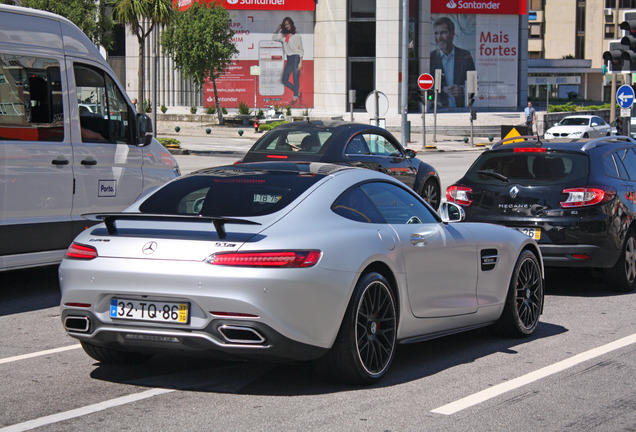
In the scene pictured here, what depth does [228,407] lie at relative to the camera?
18.0 feet

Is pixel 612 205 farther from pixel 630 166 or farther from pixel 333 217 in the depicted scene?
pixel 333 217

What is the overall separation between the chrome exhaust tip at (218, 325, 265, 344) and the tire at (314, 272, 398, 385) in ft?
1.83

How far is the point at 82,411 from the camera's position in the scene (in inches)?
212

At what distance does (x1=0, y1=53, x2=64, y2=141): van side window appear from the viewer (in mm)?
9070

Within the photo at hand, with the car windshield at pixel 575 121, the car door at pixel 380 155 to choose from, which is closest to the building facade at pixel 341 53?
the car windshield at pixel 575 121

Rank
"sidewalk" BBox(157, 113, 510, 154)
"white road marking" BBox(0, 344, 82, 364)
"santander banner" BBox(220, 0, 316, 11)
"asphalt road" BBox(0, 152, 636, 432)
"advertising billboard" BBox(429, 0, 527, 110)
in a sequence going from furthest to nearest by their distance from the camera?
"advertising billboard" BBox(429, 0, 527, 110) < "santander banner" BBox(220, 0, 316, 11) < "sidewalk" BBox(157, 113, 510, 154) < "white road marking" BBox(0, 344, 82, 364) < "asphalt road" BBox(0, 152, 636, 432)

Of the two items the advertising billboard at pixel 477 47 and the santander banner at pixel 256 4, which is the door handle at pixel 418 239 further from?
the advertising billboard at pixel 477 47

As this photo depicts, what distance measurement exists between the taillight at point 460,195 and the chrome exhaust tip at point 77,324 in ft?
18.8

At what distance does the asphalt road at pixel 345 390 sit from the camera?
5234 mm

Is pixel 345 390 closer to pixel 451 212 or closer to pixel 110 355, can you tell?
pixel 110 355

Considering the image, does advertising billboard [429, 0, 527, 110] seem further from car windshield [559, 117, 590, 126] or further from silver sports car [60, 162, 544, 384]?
silver sports car [60, 162, 544, 384]

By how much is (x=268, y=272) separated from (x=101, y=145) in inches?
205

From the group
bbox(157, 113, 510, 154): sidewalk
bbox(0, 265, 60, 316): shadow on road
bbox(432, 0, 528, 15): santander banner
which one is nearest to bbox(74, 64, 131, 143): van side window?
bbox(0, 265, 60, 316): shadow on road

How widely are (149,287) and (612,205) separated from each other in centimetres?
613
